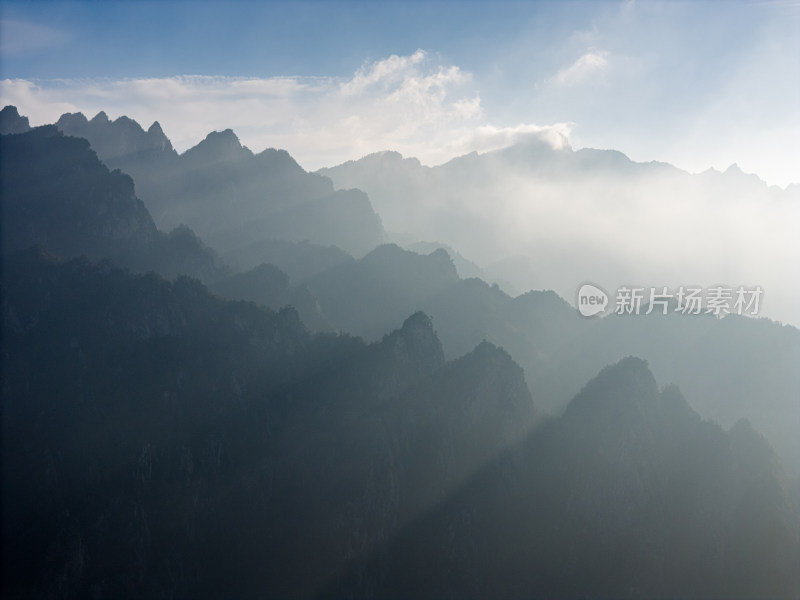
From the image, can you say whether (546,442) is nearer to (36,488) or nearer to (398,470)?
(398,470)

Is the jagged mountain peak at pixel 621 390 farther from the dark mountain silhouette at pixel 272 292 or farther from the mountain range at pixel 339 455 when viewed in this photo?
the dark mountain silhouette at pixel 272 292

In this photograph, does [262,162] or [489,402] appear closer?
[489,402]

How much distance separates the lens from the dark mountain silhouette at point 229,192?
A: 569 ft

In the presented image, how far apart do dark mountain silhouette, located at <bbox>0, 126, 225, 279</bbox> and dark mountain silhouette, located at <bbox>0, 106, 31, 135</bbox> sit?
34382 mm

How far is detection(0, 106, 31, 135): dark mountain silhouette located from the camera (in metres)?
158

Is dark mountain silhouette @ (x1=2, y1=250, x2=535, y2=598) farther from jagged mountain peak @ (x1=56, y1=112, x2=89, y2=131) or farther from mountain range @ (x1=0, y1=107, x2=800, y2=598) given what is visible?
jagged mountain peak @ (x1=56, y1=112, x2=89, y2=131)

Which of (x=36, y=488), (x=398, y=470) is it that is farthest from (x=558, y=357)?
(x=36, y=488)

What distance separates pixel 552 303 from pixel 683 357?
121 ft

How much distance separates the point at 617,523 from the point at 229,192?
528 feet

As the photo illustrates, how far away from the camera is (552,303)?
479 feet

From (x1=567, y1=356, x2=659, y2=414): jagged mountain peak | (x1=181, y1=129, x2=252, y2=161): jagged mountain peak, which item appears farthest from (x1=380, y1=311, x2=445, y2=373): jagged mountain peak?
(x1=181, y1=129, x2=252, y2=161): jagged mountain peak

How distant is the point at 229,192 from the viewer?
598ft

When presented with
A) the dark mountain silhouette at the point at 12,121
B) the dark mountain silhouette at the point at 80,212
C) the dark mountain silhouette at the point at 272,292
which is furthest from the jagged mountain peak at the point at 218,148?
the dark mountain silhouette at the point at 272,292

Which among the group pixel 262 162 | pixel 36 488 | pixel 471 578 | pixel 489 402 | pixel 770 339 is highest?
pixel 262 162
